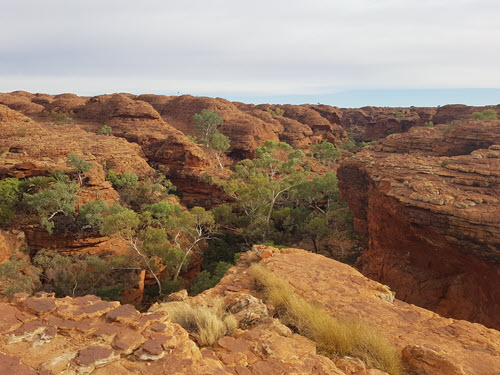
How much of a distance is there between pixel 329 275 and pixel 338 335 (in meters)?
2.80

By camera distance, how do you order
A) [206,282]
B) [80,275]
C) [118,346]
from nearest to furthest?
[118,346], [206,282], [80,275]

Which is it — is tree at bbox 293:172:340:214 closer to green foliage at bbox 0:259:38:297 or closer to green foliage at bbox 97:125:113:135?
green foliage at bbox 0:259:38:297

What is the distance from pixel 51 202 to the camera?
50.1 ft

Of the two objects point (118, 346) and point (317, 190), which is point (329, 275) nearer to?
point (118, 346)

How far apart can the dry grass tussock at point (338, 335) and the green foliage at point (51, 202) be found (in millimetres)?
14149

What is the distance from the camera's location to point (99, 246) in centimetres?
1554

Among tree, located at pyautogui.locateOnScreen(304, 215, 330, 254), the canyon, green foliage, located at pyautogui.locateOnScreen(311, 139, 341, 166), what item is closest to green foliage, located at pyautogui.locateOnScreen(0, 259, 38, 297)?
the canyon

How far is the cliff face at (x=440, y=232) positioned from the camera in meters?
9.42

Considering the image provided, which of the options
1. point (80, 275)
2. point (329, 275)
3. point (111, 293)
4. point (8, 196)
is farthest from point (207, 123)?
point (329, 275)

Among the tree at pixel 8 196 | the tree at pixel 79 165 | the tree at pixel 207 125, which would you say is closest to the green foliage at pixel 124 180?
the tree at pixel 79 165

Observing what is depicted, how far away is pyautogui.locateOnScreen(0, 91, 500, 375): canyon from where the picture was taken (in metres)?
3.34

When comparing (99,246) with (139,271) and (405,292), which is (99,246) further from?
(405,292)

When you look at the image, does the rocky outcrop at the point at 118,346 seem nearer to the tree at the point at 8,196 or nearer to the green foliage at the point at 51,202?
the green foliage at the point at 51,202

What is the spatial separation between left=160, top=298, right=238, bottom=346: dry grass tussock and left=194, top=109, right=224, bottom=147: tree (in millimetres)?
35436
